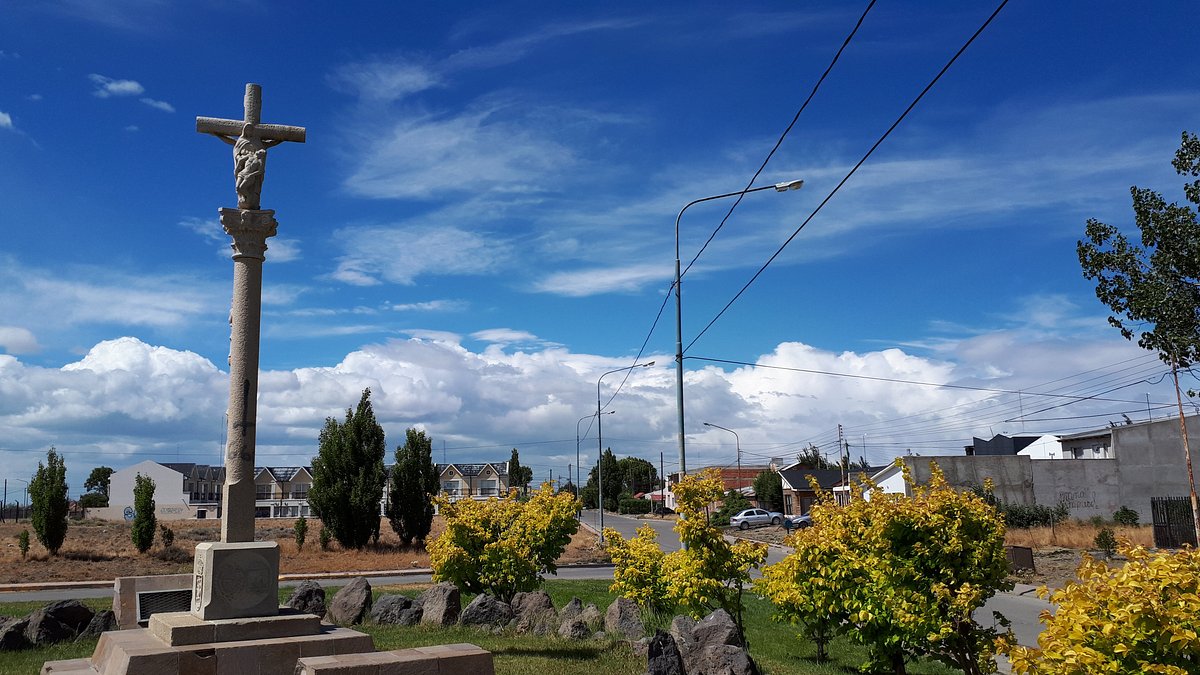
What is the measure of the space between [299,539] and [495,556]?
881 inches

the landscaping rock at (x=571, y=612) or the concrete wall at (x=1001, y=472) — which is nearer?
the landscaping rock at (x=571, y=612)

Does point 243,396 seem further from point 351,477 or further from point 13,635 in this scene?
point 351,477

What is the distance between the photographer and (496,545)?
52.5 ft

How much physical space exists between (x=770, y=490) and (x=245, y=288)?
72.2m

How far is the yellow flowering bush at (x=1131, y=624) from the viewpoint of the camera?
445 cm

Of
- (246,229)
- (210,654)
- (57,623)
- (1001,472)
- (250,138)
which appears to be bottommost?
(57,623)

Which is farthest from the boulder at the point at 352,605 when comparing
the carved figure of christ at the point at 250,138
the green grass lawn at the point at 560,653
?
the carved figure of christ at the point at 250,138

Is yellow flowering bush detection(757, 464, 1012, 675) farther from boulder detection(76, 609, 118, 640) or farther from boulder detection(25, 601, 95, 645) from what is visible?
boulder detection(25, 601, 95, 645)

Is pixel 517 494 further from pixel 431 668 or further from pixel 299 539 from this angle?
pixel 299 539

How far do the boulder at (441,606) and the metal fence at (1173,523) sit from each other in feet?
91.2

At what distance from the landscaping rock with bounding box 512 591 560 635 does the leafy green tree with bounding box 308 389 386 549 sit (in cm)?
2240

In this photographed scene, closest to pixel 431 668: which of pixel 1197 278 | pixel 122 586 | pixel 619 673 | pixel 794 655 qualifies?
pixel 619 673

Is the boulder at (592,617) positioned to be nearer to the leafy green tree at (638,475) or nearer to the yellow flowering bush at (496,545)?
the yellow flowering bush at (496,545)

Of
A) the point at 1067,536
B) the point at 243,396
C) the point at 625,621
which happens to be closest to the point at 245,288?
the point at 243,396
